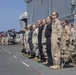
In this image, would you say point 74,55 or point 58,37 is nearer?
point 58,37

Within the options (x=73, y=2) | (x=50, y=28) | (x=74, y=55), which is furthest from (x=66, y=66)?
(x=73, y=2)

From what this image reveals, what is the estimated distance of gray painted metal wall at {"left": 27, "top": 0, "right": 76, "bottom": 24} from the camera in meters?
26.8

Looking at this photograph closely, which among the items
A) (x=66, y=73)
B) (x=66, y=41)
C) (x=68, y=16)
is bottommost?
(x=66, y=73)

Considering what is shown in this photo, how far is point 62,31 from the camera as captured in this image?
17.0 meters

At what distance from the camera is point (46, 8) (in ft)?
115

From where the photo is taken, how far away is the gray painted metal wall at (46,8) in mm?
26750

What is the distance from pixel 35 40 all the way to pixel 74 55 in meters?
4.76

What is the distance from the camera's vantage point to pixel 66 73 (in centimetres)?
1434

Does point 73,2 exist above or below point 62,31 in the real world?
above

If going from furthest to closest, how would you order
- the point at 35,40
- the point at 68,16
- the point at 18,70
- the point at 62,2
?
the point at 62,2 < the point at 68,16 < the point at 35,40 < the point at 18,70

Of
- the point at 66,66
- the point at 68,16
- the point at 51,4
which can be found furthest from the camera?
the point at 51,4

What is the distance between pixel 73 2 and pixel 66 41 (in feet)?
→ 23.0

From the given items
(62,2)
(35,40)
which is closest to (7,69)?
(35,40)

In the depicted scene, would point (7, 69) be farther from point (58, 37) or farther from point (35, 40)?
point (35, 40)
